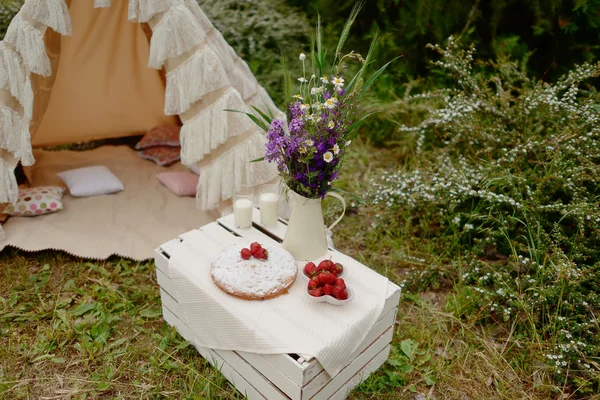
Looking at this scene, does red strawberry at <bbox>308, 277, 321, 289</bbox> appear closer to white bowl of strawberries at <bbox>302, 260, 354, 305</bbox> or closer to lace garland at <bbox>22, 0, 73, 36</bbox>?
white bowl of strawberries at <bbox>302, 260, 354, 305</bbox>

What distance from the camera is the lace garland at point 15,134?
8.93 feet

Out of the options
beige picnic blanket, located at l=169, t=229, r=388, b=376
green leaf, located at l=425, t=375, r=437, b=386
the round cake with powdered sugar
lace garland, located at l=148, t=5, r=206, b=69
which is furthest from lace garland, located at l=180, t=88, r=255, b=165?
green leaf, located at l=425, t=375, r=437, b=386

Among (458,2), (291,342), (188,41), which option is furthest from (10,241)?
(458,2)

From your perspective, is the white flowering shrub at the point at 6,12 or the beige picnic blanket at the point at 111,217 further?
the white flowering shrub at the point at 6,12

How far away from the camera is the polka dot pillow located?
319cm

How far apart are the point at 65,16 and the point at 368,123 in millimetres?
2712

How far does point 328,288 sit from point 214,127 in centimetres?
131

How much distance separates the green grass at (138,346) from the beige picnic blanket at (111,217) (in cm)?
9

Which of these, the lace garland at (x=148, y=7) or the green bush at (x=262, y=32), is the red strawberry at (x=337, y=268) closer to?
the lace garland at (x=148, y=7)

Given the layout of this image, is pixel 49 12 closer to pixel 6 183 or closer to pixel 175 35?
pixel 175 35

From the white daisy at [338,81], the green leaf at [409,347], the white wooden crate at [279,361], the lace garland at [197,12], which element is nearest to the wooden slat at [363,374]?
the white wooden crate at [279,361]

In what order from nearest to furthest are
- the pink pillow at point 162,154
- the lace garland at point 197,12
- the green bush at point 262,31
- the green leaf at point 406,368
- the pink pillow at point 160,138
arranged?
1. the green leaf at point 406,368
2. the lace garland at point 197,12
3. the pink pillow at point 162,154
4. the pink pillow at point 160,138
5. the green bush at point 262,31

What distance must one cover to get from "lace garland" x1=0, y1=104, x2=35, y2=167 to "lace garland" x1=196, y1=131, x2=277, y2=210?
97 centimetres

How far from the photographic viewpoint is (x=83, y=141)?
13.7 ft
